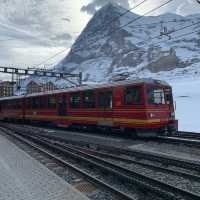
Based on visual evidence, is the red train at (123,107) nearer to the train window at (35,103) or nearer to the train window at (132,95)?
the train window at (132,95)

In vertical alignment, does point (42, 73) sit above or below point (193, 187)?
above

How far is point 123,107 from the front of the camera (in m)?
17.5

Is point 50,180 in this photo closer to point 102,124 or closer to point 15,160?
point 15,160

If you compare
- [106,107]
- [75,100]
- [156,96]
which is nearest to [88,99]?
[75,100]

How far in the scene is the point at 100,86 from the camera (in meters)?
19.4

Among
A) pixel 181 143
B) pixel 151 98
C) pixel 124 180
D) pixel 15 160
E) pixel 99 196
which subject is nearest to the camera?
pixel 99 196

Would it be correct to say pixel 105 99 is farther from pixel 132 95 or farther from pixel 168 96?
pixel 168 96

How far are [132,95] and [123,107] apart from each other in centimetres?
83

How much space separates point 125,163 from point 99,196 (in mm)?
3627

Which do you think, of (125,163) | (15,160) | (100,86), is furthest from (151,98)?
(15,160)

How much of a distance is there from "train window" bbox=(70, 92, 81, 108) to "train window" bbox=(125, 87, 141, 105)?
481 centimetres

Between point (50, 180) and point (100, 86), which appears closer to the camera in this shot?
point (50, 180)

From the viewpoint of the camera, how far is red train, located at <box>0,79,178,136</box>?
54.6 feet

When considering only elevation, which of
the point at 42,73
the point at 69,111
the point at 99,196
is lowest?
the point at 99,196
